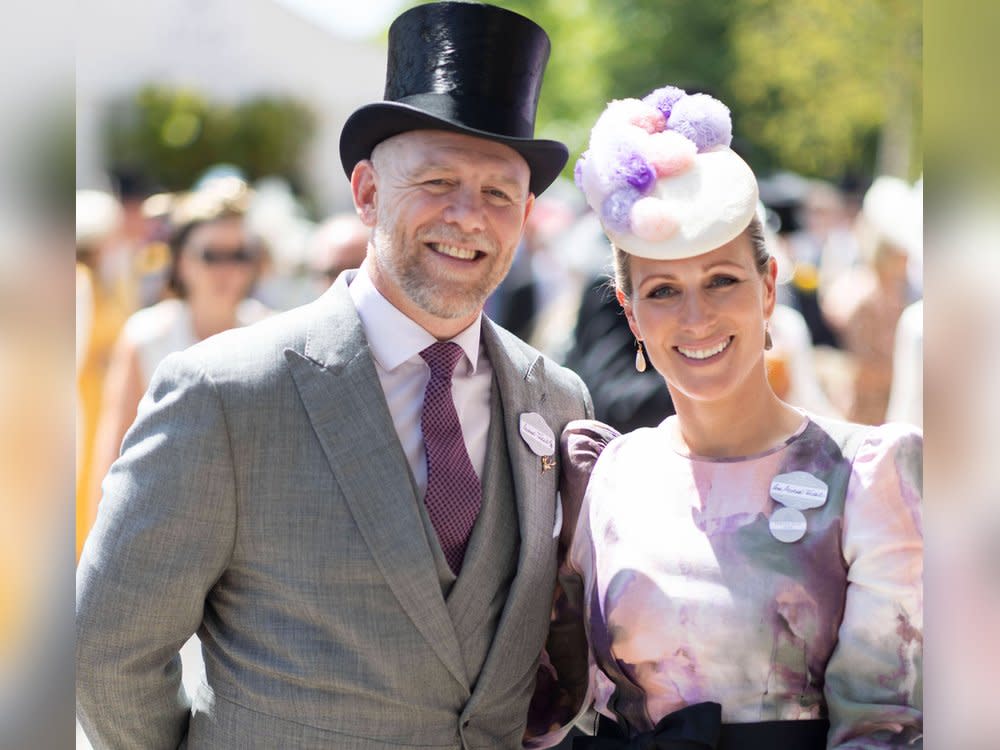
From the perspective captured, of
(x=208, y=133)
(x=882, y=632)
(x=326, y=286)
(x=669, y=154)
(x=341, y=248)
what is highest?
(x=208, y=133)

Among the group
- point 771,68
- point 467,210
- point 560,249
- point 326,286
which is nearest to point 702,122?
point 467,210

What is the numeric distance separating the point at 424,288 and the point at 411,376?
0.20 metres

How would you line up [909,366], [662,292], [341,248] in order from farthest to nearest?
[341,248]
[909,366]
[662,292]

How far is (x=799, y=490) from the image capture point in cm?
246

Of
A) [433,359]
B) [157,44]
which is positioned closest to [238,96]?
[157,44]

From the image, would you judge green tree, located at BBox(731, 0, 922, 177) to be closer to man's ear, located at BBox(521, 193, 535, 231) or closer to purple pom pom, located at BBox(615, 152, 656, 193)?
man's ear, located at BBox(521, 193, 535, 231)

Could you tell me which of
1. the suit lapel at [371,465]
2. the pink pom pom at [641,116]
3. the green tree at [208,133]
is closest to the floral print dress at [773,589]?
the suit lapel at [371,465]

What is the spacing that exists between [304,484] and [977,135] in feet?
5.34

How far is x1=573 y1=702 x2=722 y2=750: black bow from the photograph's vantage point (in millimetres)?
2350

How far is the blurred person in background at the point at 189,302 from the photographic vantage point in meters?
5.30

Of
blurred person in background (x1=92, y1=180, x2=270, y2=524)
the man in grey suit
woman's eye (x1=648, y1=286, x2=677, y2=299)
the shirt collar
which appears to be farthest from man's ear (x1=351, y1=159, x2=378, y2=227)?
blurred person in background (x1=92, y1=180, x2=270, y2=524)

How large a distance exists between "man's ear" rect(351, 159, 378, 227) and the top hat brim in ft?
0.09

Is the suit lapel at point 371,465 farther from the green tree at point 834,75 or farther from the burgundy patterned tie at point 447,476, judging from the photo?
the green tree at point 834,75

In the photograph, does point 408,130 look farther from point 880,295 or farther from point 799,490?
point 880,295
